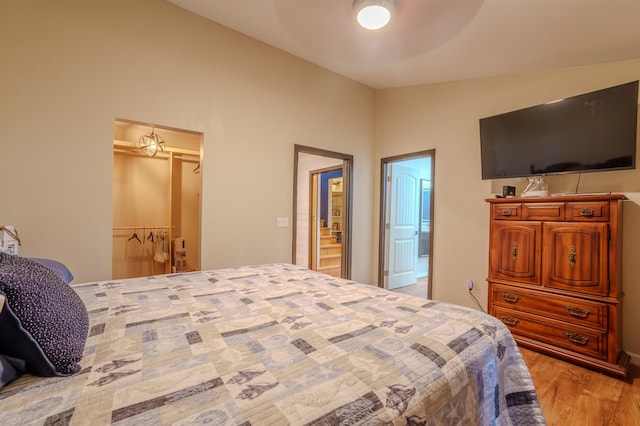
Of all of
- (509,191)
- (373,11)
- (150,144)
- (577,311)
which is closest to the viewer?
(373,11)

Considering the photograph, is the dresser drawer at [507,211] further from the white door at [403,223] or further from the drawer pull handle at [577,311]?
the white door at [403,223]

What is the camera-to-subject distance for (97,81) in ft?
7.44

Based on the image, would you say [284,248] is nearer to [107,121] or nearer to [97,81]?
[107,121]

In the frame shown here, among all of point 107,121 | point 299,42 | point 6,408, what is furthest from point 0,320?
point 299,42

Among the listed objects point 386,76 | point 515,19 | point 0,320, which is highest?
point 386,76

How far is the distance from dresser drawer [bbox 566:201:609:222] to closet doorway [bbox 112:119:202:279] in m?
3.96

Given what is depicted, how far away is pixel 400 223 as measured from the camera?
4.50m

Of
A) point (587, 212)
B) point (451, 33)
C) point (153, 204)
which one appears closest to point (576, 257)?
point (587, 212)

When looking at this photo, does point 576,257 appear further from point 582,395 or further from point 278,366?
point 278,366

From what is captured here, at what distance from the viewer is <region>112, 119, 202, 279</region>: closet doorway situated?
12.8ft

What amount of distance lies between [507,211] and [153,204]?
452 cm

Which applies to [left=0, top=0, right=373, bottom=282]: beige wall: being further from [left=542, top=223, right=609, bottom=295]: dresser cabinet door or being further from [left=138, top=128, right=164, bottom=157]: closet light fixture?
[left=542, top=223, right=609, bottom=295]: dresser cabinet door

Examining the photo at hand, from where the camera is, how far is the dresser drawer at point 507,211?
8.36 feet

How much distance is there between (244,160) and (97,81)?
1329mm
